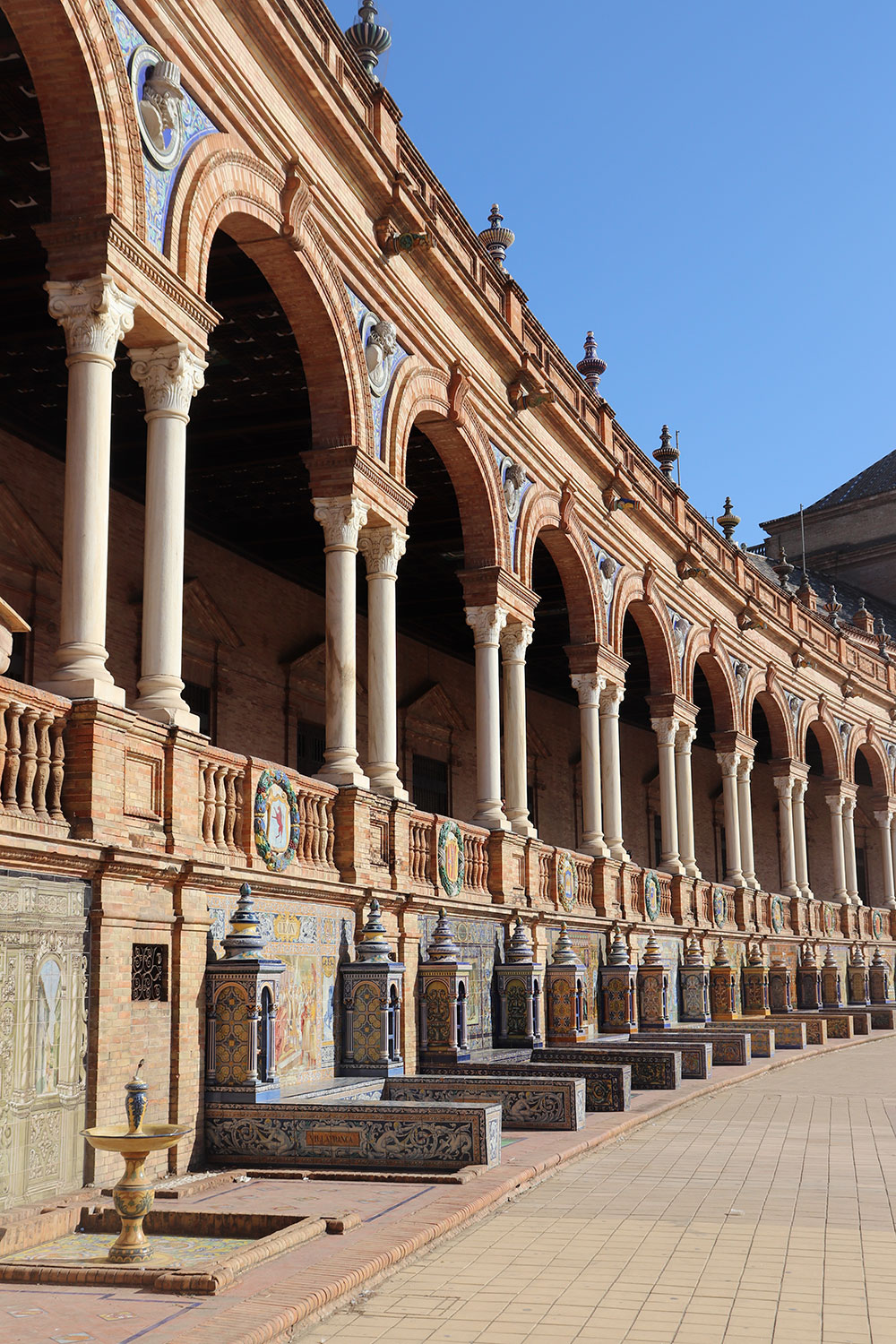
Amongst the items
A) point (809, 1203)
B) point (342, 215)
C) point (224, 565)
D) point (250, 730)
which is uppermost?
point (342, 215)

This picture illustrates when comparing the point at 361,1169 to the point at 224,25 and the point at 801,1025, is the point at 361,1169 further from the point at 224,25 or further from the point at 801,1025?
the point at 801,1025

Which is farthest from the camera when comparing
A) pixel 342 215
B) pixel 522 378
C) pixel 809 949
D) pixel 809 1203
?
pixel 809 949

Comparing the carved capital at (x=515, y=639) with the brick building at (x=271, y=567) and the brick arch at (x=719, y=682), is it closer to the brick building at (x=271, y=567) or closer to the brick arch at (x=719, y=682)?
the brick building at (x=271, y=567)

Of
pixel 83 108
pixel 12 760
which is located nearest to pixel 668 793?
pixel 83 108

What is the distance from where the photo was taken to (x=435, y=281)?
16.2 m

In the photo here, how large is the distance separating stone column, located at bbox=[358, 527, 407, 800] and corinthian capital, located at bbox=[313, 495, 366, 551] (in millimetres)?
868

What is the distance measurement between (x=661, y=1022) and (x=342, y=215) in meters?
12.4

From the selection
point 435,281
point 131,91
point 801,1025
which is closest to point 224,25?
point 131,91

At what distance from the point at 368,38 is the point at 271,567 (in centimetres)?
790

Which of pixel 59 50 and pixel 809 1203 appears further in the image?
pixel 59 50

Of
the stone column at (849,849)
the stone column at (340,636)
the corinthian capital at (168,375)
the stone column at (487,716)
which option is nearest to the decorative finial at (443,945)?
the stone column at (340,636)

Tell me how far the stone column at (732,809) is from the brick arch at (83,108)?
2088cm

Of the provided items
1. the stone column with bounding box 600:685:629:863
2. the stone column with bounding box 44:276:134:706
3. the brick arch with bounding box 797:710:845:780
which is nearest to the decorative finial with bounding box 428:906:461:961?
the stone column with bounding box 44:276:134:706

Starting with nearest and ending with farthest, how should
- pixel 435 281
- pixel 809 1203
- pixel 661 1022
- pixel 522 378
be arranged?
pixel 809 1203 → pixel 435 281 → pixel 522 378 → pixel 661 1022
